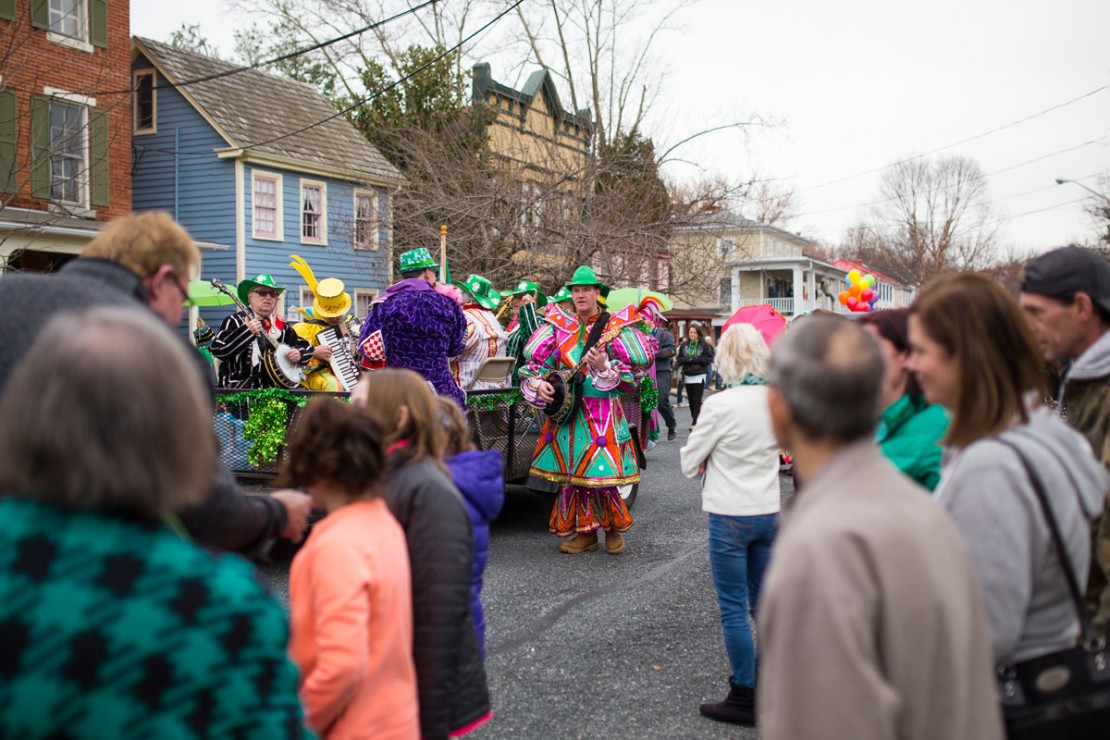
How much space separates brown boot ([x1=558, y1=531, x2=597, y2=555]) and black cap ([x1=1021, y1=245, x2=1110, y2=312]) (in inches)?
203

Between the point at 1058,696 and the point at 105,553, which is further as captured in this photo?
the point at 1058,696

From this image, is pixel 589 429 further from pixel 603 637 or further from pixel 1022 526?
pixel 1022 526

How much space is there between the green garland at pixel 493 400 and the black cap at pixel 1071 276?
516cm

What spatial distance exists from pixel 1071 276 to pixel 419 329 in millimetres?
4159

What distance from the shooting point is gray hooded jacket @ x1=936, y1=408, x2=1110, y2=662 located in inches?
79.2

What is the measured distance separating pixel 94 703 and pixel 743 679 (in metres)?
3.41

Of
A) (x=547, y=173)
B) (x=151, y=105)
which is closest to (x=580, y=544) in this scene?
(x=547, y=173)

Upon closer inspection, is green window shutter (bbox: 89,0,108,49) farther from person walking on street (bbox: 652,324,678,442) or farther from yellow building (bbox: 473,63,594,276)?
person walking on street (bbox: 652,324,678,442)

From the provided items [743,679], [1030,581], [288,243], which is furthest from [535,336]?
[288,243]

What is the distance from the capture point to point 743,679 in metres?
4.36

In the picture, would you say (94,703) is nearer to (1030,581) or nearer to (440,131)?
(1030,581)

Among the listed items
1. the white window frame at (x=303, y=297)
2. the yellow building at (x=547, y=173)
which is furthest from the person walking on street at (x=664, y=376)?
the white window frame at (x=303, y=297)

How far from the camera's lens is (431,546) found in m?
2.67

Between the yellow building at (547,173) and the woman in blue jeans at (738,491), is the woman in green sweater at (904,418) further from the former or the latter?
the yellow building at (547,173)
